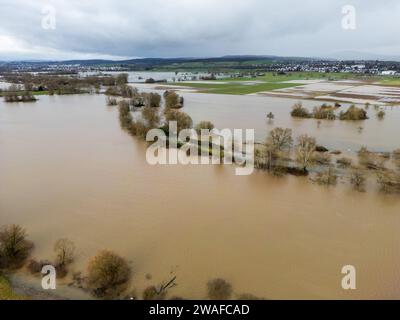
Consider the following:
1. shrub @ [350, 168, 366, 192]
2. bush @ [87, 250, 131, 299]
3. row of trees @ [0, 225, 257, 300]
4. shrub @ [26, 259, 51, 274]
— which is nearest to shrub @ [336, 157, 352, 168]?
shrub @ [350, 168, 366, 192]

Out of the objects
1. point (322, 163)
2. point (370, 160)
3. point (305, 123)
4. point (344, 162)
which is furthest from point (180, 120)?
point (370, 160)

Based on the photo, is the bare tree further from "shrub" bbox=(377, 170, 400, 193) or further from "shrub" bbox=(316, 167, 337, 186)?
"shrub" bbox=(377, 170, 400, 193)

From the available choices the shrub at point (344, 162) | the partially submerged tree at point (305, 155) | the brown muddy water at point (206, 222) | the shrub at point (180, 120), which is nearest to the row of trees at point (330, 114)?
the shrub at point (180, 120)

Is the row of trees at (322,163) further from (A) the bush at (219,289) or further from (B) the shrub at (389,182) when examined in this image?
(A) the bush at (219,289)

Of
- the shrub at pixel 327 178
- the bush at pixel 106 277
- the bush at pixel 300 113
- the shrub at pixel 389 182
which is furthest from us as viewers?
the bush at pixel 300 113
